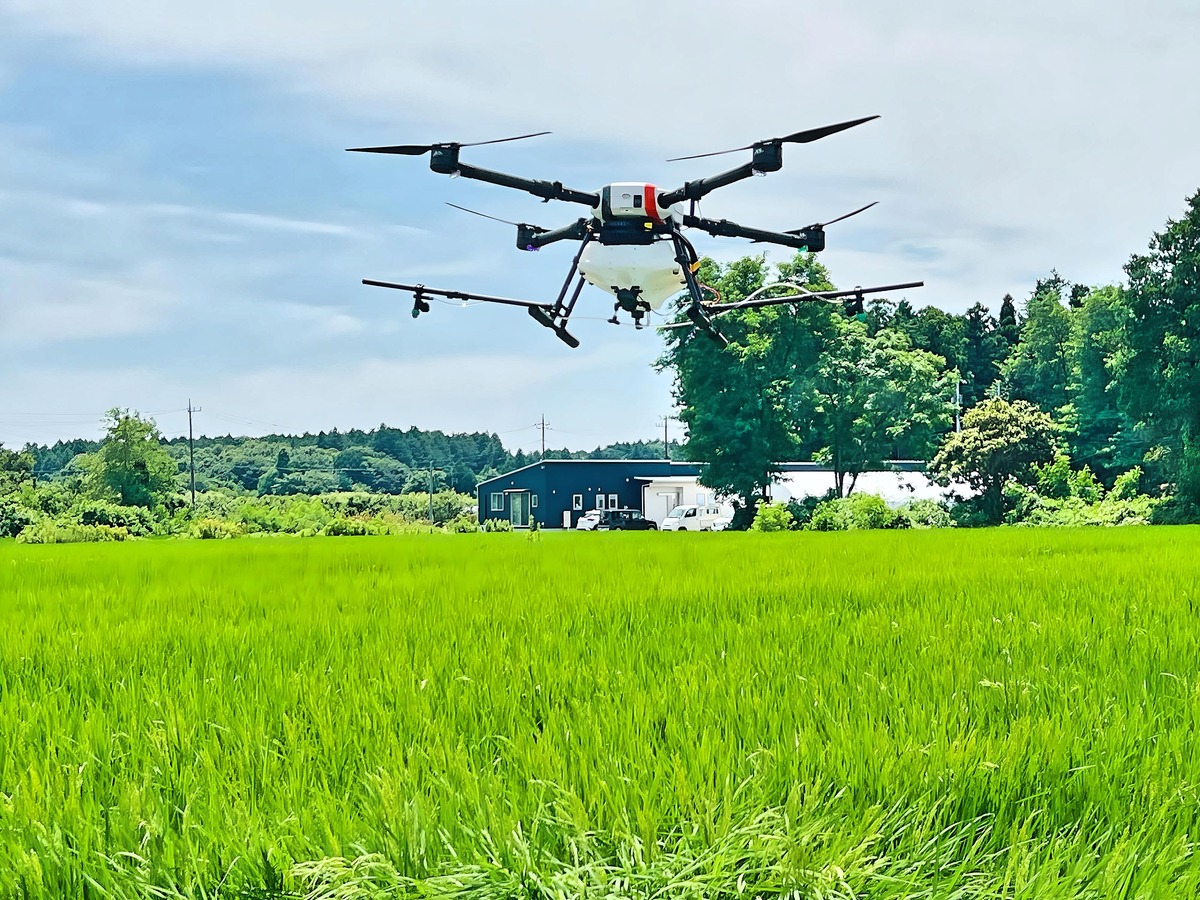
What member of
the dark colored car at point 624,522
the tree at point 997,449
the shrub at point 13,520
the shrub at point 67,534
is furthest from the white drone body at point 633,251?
the shrub at point 13,520

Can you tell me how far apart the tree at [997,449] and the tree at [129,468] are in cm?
3911

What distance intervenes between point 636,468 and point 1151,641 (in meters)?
56.1

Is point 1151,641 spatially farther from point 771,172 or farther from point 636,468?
point 636,468

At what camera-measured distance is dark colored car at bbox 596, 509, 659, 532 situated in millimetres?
44094

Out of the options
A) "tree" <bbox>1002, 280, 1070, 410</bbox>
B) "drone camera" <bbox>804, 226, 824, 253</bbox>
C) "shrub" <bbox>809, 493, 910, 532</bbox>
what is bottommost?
"shrub" <bbox>809, 493, 910, 532</bbox>

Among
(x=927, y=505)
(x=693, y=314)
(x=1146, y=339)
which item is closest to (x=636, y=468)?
(x=927, y=505)

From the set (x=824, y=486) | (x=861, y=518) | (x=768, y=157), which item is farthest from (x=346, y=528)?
(x=768, y=157)

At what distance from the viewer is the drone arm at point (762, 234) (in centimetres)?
1444

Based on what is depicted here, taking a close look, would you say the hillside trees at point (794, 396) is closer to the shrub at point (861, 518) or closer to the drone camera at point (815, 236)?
the shrub at point (861, 518)

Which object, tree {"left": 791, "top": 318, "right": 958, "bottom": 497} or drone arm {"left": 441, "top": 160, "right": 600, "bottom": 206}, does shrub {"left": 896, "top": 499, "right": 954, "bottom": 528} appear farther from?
drone arm {"left": 441, "top": 160, "right": 600, "bottom": 206}

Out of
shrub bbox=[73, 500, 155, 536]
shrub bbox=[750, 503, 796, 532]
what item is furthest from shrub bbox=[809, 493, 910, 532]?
shrub bbox=[73, 500, 155, 536]

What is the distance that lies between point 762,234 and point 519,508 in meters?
49.2

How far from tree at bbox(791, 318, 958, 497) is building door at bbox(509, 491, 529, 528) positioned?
24995mm

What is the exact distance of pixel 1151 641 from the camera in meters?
4.17
